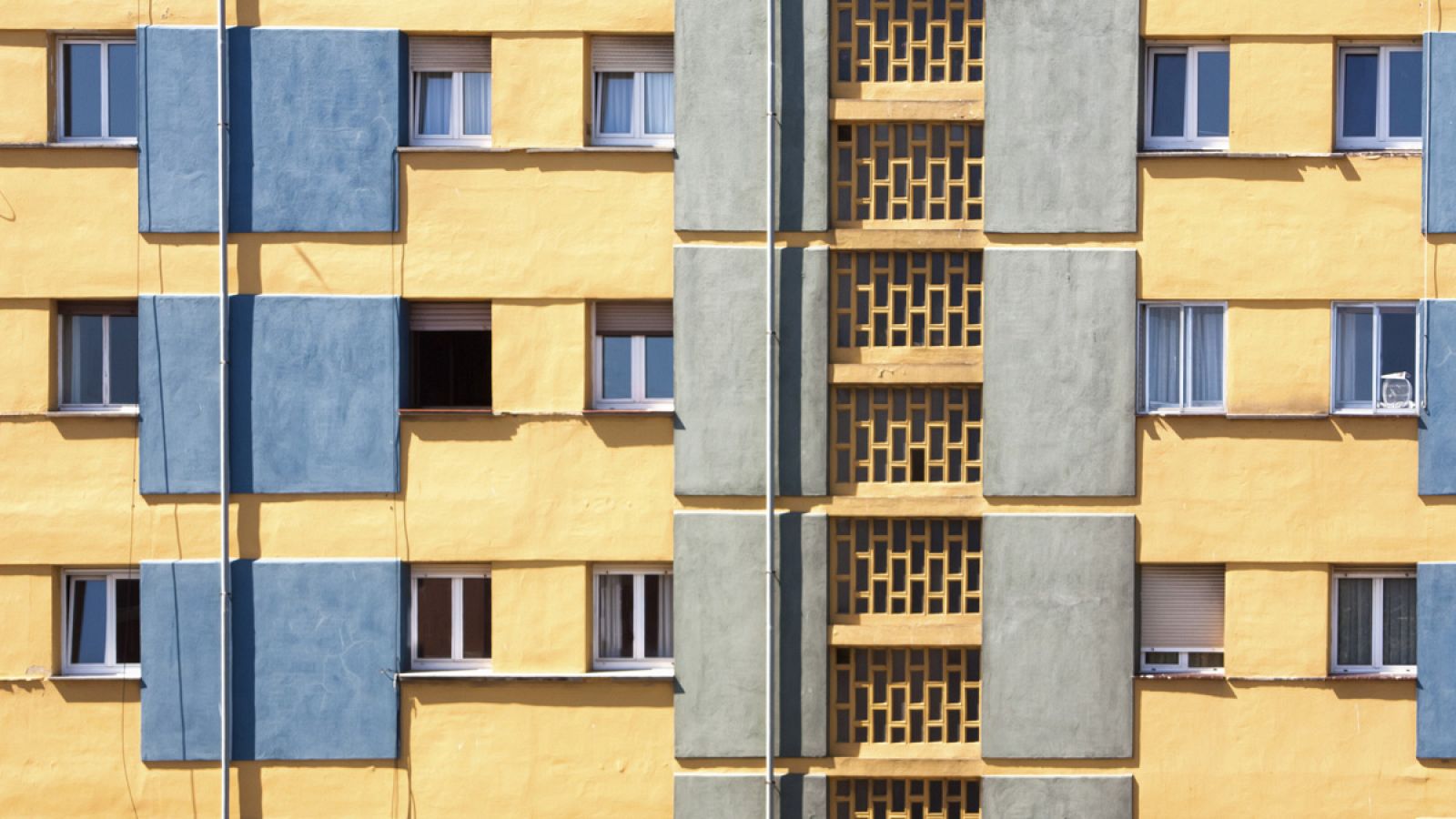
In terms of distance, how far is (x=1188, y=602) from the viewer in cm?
1375

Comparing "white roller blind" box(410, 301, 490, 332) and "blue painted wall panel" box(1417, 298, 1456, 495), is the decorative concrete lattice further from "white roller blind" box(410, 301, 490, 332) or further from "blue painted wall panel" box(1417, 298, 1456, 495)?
"blue painted wall panel" box(1417, 298, 1456, 495)

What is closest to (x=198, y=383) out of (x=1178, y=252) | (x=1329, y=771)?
(x=1178, y=252)

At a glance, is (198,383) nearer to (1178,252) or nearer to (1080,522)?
(1080,522)

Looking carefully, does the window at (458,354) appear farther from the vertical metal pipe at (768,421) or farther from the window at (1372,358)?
the window at (1372,358)

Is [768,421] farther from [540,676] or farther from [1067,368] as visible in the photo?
[540,676]

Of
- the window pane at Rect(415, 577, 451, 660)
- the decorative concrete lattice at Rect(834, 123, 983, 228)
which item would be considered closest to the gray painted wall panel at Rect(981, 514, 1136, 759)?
the decorative concrete lattice at Rect(834, 123, 983, 228)

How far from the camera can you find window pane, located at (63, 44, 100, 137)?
1381 centimetres

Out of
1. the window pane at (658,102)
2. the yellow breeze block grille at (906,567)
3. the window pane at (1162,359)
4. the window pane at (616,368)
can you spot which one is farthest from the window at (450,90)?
the window pane at (1162,359)

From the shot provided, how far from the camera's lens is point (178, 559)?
1345 centimetres

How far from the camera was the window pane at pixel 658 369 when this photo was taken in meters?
13.9

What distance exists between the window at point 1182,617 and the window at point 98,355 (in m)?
10.9

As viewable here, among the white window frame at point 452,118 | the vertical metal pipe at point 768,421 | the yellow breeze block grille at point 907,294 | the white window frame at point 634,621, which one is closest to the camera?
the vertical metal pipe at point 768,421

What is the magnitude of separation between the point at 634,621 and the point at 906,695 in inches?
116

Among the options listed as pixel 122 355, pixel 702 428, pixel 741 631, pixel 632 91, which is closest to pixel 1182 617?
pixel 741 631
